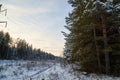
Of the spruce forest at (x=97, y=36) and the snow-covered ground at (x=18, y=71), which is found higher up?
the spruce forest at (x=97, y=36)

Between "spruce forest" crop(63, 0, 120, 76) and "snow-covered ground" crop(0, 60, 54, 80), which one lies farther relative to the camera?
"snow-covered ground" crop(0, 60, 54, 80)

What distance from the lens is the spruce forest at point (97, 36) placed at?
21766 mm

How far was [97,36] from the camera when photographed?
22.6 metres

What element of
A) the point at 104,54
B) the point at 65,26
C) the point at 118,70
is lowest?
the point at 118,70

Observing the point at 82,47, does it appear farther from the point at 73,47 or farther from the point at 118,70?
the point at 118,70

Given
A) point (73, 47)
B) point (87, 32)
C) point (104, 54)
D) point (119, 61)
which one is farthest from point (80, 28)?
point (119, 61)

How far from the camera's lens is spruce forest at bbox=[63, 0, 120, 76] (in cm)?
2177

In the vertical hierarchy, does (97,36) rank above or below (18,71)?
above

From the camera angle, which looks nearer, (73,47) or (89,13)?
(89,13)

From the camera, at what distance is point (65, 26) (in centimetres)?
2706

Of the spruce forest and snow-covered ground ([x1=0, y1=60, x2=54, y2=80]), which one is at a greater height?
the spruce forest

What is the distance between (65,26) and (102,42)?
610 cm

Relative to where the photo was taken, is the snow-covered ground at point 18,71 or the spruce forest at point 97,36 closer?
the spruce forest at point 97,36

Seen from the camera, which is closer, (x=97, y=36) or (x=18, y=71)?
(x=97, y=36)
